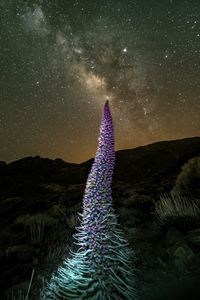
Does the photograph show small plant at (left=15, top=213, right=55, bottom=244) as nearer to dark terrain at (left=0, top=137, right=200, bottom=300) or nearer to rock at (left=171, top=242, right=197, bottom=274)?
dark terrain at (left=0, top=137, right=200, bottom=300)

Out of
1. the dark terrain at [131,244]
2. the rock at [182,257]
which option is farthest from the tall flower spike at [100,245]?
the rock at [182,257]

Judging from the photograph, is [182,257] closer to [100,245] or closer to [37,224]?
[100,245]

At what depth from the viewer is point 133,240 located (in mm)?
5094

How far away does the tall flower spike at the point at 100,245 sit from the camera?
2723mm

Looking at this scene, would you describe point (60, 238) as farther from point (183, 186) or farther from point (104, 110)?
point (104, 110)

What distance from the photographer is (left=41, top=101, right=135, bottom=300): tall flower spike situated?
2723 mm

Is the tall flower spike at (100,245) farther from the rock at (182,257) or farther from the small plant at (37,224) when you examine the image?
the small plant at (37,224)

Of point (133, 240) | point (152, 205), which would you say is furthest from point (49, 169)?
point (133, 240)

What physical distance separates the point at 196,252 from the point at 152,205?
3398mm

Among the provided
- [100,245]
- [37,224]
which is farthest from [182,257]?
[37,224]

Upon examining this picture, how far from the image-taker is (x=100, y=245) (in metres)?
2.80

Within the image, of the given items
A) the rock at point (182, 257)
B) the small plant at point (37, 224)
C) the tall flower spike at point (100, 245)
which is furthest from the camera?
the small plant at point (37, 224)

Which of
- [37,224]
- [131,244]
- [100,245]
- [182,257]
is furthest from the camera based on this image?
[37,224]

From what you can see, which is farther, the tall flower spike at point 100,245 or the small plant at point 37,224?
the small plant at point 37,224
